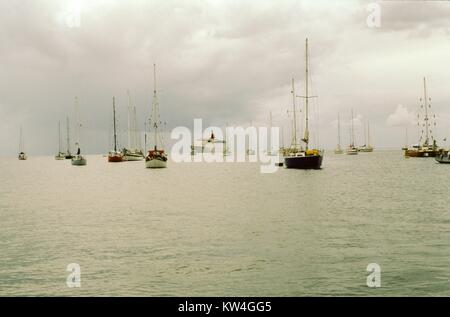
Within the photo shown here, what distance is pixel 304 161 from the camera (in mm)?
97188

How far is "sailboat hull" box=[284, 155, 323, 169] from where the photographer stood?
96438mm

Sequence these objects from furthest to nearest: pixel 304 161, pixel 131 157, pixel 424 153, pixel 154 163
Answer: pixel 131 157
pixel 424 153
pixel 154 163
pixel 304 161

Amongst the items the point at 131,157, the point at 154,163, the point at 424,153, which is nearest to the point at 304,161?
the point at 154,163

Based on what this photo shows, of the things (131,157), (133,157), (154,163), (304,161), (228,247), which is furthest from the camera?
(133,157)

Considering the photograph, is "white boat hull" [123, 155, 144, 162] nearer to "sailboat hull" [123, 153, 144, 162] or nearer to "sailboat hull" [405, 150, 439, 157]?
"sailboat hull" [123, 153, 144, 162]

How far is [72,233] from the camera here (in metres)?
32.8

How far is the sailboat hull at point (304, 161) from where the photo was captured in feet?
316

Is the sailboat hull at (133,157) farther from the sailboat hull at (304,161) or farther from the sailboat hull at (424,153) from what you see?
the sailboat hull at (424,153)

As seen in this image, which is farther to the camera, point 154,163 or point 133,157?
point 133,157

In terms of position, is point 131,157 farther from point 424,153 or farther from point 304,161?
point 424,153

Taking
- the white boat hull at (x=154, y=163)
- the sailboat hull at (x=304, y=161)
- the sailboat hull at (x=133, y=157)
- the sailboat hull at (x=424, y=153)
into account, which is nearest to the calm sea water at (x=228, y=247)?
the sailboat hull at (x=304, y=161)

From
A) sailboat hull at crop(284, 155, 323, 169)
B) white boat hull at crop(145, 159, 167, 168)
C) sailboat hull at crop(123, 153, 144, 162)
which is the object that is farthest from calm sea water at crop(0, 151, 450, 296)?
sailboat hull at crop(123, 153, 144, 162)
